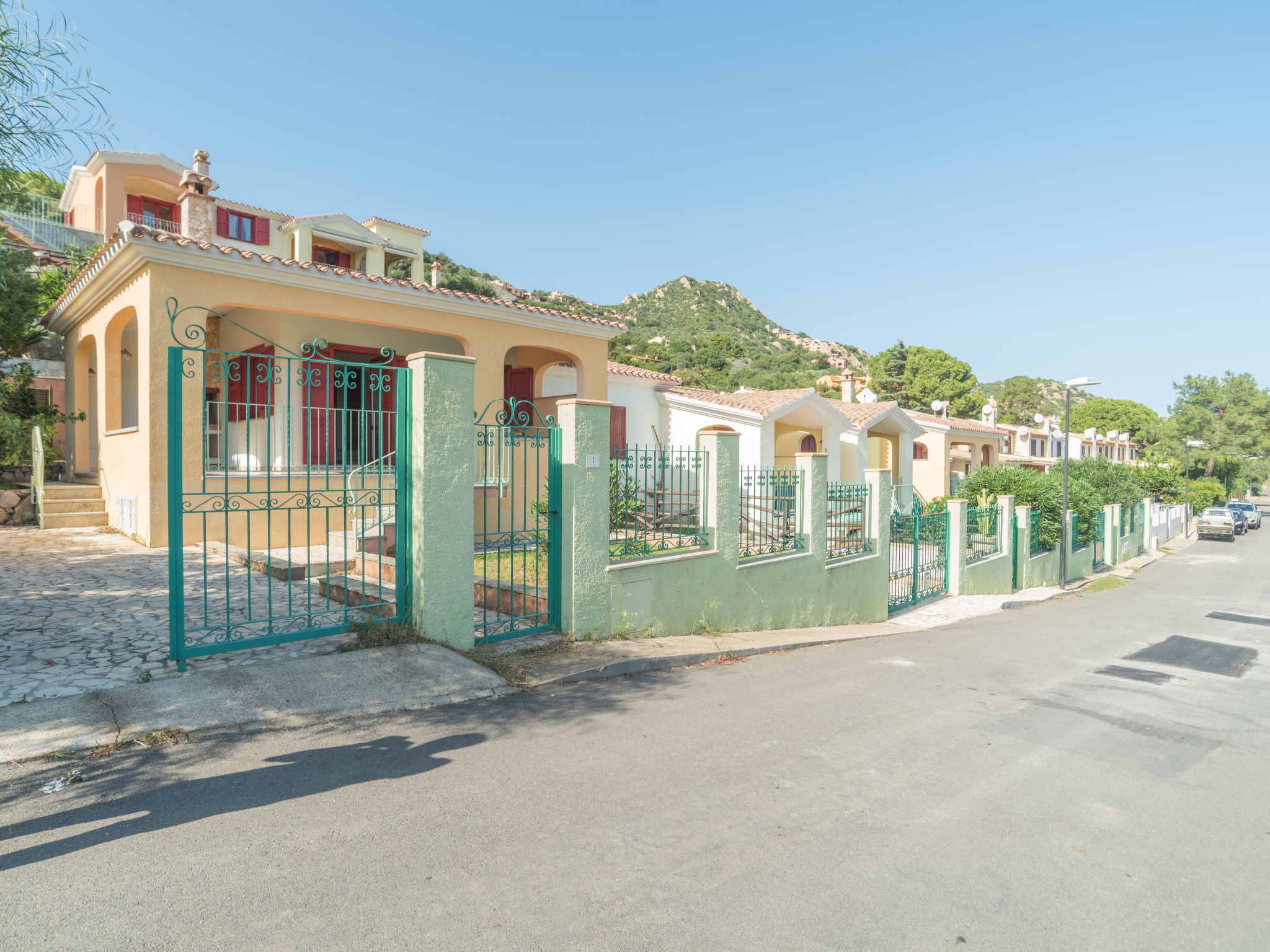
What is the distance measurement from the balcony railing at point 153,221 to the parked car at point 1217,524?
53.4m

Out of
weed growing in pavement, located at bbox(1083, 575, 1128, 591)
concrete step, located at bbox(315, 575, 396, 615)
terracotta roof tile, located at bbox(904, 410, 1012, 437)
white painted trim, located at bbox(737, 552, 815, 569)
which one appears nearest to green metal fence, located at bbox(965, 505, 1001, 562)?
weed growing in pavement, located at bbox(1083, 575, 1128, 591)

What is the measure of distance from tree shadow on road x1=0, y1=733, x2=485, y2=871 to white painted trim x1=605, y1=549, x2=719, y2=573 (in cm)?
288

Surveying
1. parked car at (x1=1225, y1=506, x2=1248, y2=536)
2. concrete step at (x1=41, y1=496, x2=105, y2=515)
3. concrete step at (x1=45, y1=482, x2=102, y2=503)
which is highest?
concrete step at (x1=45, y1=482, x2=102, y2=503)

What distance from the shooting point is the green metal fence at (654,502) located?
753cm

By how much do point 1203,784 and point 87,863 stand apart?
20.5ft

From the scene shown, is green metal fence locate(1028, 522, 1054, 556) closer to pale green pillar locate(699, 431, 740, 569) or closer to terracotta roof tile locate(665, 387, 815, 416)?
terracotta roof tile locate(665, 387, 815, 416)

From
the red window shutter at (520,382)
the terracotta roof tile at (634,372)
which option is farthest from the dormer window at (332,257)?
the terracotta roof tile at (634,372)

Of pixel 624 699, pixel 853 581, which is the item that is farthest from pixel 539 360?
pixel 624 699

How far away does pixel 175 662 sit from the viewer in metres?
5.05

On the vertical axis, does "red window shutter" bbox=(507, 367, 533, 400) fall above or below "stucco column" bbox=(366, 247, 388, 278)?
below

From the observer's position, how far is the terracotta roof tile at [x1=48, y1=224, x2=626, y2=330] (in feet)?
32.1

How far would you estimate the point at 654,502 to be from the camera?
813 cm

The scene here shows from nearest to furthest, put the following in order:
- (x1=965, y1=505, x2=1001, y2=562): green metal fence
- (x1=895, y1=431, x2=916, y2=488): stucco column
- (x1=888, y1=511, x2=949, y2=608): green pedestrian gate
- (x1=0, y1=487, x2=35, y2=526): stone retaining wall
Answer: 1. (x1=0, y1=487, x2=35, y2=526): stone retaining wall
2. (x1=888, y1=511, x2=949, y2=608): green pedestrian gate
3. (x1=965, y1=505, x2=1001, y2=562): green metal fence
4. (x1=895, y1=431, x2=916, y2=488): stucco column

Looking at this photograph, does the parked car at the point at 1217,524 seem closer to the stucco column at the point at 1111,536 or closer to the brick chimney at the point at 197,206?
the stucco column at the point at 1111,536
